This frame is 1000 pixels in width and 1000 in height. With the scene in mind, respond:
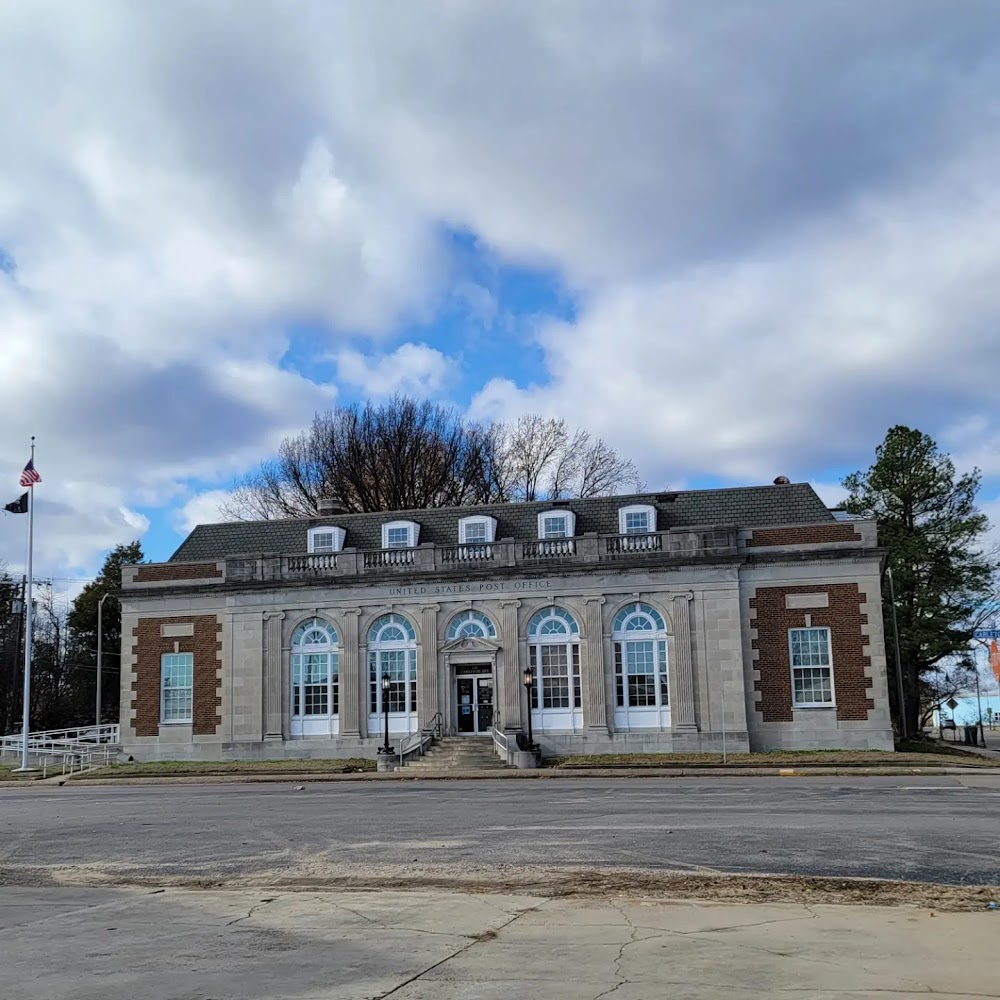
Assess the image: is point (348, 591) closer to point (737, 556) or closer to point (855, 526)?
point (737, 556)

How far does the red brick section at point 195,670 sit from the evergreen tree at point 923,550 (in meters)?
31.8

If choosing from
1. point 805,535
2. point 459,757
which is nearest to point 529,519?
point 459,757

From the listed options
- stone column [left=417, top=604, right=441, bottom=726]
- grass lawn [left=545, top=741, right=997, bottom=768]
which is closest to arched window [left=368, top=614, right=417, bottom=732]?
stone column [left=417, top=604, right=441, bottom=726]

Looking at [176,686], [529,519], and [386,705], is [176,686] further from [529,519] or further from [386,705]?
[529,519]

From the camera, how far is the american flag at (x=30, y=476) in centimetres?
3876

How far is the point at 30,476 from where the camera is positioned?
38906mm

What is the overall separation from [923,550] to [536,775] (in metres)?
29.2

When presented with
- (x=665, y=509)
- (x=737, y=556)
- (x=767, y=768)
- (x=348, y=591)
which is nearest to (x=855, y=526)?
(x=737, y=556)

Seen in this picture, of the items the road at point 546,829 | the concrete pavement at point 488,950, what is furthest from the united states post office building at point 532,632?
the concrete pavement at point 488,950

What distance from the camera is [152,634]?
Result: 4159 cm

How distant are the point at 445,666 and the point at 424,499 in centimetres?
2290

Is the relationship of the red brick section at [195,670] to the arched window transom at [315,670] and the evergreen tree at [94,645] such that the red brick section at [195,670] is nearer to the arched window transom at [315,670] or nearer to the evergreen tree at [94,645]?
the arched window transom at [315,670]

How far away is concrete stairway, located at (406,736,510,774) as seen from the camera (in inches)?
1330

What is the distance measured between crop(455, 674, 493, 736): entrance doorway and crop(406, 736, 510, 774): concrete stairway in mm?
1348
